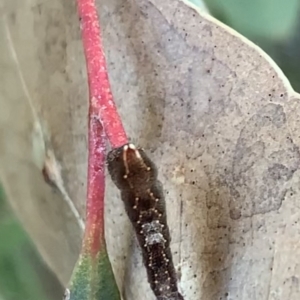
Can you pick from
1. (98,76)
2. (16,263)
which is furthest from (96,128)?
(16,263)

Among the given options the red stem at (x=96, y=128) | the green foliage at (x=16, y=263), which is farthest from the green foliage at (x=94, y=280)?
the green foliage at (x=16, y=263)

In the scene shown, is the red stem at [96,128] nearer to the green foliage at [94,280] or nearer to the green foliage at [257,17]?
the green foliage at [94,280]

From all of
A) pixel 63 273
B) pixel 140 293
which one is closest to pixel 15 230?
pixel 63 273

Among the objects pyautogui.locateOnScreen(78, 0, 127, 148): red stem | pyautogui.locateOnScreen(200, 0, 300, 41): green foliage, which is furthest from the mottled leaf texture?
pyautogui.locateOnScreen(200, 0, 300, 41): green foliage

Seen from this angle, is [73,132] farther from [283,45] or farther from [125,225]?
[283,45]

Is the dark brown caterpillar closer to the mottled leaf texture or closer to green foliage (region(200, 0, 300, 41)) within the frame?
the mottled leaf texture

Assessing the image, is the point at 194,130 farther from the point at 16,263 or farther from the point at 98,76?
the point at 16,263

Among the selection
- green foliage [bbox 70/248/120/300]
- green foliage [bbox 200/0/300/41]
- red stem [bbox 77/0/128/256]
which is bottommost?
green foliage [bbox 70/248/120/300]
